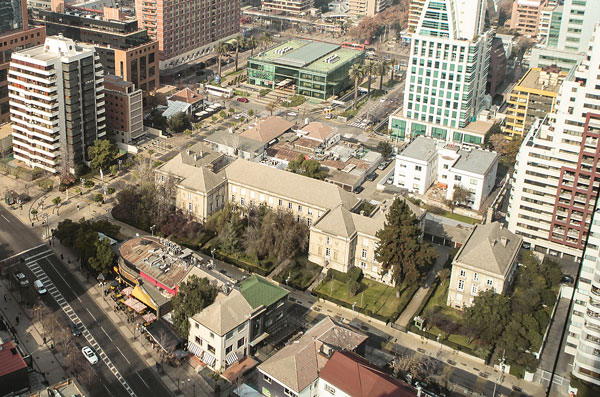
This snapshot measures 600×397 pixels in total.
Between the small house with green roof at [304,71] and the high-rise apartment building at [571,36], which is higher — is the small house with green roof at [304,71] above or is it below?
below

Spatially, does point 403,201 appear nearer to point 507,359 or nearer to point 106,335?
point 507,359

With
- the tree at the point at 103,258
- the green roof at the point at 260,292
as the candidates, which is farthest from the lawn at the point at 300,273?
the tree at the point at 103,258

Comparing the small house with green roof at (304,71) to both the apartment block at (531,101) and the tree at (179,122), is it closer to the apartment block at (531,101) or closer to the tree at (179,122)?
the tree at (179,122)

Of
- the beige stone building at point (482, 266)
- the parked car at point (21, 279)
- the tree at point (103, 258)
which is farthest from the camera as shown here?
the tree at point (103, 258)

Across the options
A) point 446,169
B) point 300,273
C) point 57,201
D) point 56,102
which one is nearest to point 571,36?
point 446,169

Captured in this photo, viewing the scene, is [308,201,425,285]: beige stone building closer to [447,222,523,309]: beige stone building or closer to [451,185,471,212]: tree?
[447,222,523,309]: beige stone building

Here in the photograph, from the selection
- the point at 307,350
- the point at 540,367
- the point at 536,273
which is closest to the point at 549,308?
the point at 536,273
